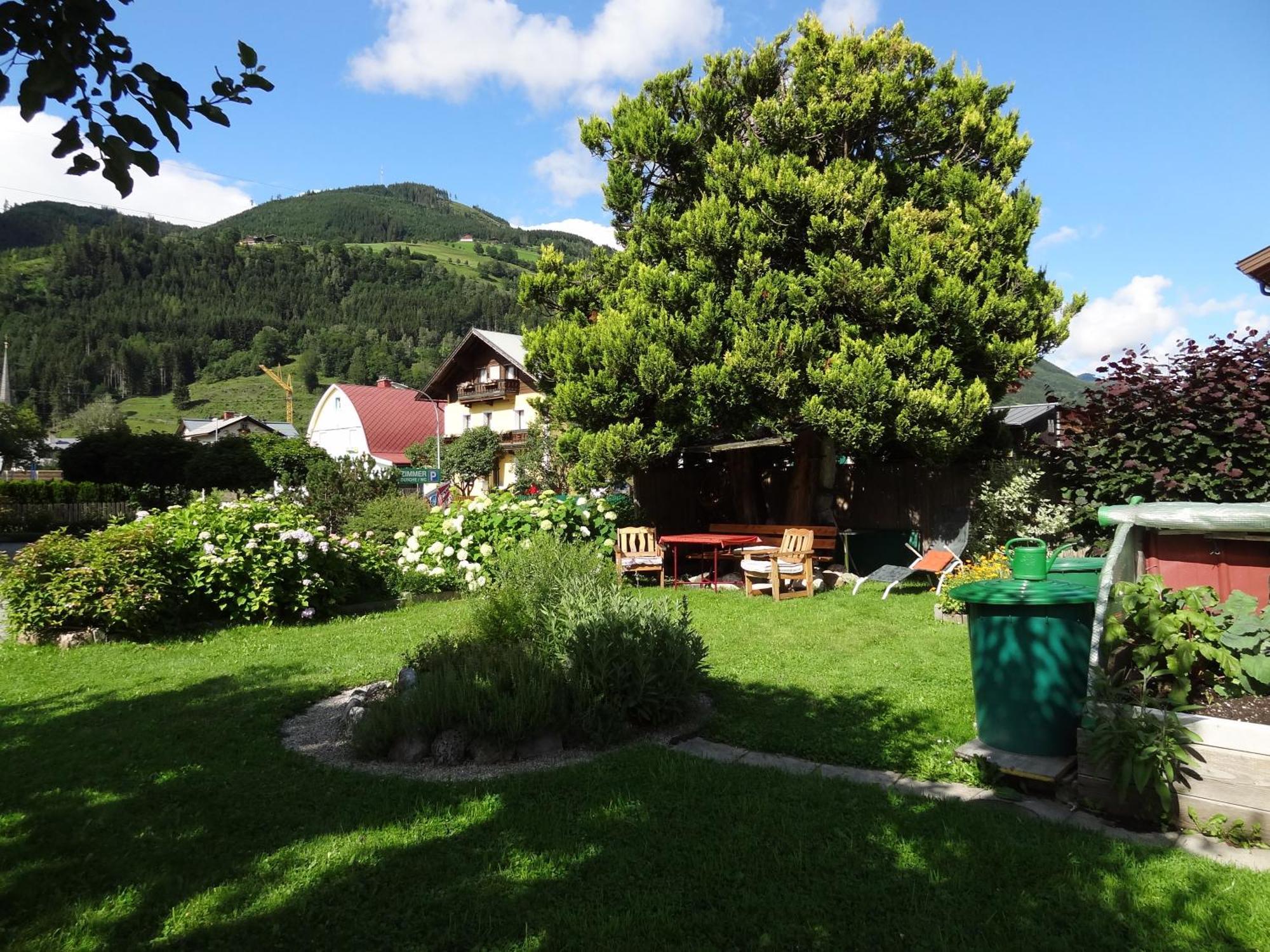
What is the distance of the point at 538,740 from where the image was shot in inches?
167

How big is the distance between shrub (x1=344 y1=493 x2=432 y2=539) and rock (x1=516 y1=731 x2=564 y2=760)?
8.01 metres

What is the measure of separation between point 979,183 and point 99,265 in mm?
141298

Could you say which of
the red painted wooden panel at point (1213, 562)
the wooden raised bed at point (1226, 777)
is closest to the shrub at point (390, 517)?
the red painted wooden panel at point (1213, 562)

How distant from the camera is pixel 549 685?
171 inches

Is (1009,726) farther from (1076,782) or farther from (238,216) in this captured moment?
(238,216)

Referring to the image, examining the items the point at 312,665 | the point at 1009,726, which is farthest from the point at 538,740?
the point at 312,665

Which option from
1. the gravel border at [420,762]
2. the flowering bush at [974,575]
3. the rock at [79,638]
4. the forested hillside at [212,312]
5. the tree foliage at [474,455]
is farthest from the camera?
the forested hillside at [212,312]

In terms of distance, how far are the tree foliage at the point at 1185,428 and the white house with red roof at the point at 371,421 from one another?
38967mm

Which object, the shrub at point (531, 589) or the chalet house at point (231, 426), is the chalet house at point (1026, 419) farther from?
the chalet house at point (231, 426)

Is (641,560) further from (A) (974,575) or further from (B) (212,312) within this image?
(B) (212,312)

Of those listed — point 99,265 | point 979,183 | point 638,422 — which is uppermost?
point 99,265

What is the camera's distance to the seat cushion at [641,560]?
35.7ft

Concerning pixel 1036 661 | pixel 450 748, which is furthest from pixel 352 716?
pixel 1036 661

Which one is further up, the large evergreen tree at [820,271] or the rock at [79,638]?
the large evergreen tree at [820,271]
